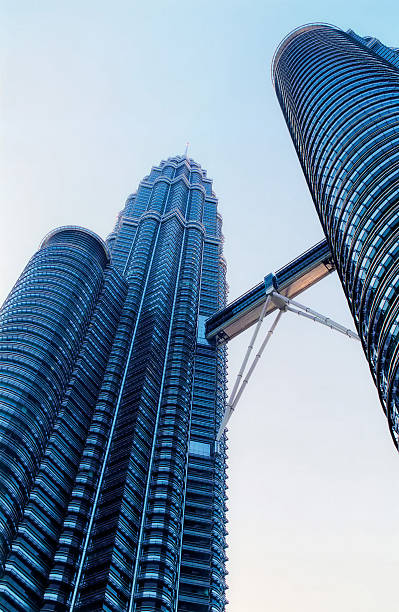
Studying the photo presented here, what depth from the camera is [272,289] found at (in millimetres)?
118375

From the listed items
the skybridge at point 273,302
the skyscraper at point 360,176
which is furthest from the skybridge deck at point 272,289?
the skyscraper at point 360,176

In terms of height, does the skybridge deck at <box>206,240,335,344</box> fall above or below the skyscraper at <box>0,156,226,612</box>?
above

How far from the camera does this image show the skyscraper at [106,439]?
7369 centimetres

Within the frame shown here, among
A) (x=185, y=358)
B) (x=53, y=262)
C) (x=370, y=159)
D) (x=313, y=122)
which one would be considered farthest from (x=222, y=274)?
→ (x=370, y=159)

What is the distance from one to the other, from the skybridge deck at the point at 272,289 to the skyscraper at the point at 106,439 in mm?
5292

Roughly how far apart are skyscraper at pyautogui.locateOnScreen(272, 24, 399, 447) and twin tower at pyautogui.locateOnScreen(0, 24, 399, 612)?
0.23 meters

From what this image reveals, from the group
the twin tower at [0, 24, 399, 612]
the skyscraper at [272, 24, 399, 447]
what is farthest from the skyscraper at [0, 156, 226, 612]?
the skyscraper at [272, 24, 399, 447]

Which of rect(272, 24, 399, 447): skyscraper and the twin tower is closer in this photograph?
rect(272, 24, 399, 447): skyscraper

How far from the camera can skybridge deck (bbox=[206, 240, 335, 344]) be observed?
11912 cm

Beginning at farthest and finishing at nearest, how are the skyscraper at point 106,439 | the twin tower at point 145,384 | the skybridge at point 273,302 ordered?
the skybridge at point 273,302 → the skyscraper at point 106,439 → the twin tower at point 145,384

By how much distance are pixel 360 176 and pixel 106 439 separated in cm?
5522

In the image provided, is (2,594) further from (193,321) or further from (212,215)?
(212,215)

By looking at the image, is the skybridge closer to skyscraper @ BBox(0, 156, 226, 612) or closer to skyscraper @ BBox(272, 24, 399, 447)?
skyscraper @ BBox(0, 156, 226, 612)

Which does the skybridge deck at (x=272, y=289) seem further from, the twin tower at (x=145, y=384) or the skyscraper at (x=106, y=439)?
the skyscraper at (x=106, y=439)
